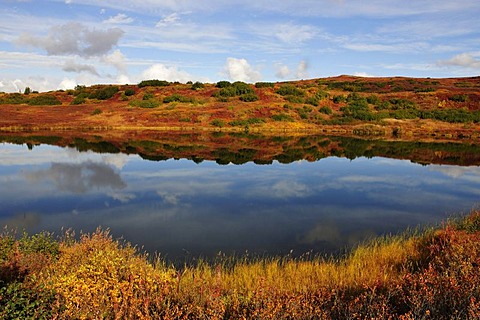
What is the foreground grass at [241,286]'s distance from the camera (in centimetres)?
605

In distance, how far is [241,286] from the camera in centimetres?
856

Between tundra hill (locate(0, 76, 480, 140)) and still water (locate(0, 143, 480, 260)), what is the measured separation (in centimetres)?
2808

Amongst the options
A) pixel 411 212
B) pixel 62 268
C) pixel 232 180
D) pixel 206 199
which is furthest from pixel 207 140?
pixel 62 268

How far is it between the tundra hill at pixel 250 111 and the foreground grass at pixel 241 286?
45.7 m

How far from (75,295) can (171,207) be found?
33.5ft

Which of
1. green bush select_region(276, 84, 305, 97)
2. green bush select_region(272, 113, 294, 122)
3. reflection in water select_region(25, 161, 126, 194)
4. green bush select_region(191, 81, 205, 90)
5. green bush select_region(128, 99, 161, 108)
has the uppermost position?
green bush select_region(191, 81, 205, 90)

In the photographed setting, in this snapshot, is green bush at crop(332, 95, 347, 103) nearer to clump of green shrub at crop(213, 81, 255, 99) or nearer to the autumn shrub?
clump of green shrub at crop(213, 81, 255, 99)

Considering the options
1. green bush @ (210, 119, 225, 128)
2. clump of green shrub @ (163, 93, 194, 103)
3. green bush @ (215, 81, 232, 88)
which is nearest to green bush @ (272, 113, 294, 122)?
green bush @ (210, 119, 225, 128)

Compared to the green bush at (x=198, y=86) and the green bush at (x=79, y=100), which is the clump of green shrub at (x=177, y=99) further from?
the green bush at (x=79, y=100)

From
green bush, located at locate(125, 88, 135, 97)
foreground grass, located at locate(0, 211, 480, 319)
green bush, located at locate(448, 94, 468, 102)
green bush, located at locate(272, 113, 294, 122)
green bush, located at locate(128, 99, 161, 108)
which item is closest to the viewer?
foreground grass, located at locate(0, 211, 480, 319)

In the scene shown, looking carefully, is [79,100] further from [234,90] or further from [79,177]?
[79,177]

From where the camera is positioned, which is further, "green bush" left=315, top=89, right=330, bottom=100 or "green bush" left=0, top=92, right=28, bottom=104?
"green bush" left=0, top=92, right=28, bottom=104

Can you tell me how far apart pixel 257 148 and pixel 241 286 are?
1179 inches

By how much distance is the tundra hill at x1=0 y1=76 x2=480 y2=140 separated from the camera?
58.3 metres
